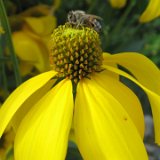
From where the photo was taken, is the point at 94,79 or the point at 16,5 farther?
the point at 16,5

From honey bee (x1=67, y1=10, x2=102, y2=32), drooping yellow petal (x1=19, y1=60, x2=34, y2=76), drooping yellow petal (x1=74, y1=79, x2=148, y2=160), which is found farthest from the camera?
drooping yellow petal (x1=19, y1=60, x2=34, y2=76)

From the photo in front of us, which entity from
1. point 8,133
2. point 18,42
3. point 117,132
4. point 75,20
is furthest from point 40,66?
point 117,132

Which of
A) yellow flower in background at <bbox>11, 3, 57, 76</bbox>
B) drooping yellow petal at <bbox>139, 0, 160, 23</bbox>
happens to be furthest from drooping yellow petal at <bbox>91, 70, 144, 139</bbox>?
yellow flower in background at <bbox>11, 3, 57, 76</bbox>

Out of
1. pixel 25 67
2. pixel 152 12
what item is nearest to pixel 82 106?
pixel 152 12

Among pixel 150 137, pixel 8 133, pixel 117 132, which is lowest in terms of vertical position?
pixel 150 137

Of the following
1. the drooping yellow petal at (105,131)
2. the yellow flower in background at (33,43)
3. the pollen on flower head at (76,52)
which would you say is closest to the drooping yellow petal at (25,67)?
the yellow flower in background at (33,43)

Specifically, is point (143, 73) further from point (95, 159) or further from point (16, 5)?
point (16, 5)

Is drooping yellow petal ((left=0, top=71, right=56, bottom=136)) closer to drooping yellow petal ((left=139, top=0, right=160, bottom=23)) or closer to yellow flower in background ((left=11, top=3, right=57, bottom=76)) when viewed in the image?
drooping yellow petal ((left=139, top=0, right=160, bottom=23))

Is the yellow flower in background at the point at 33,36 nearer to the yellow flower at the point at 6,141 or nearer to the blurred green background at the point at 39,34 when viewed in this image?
the blurred green background at the point at 39,34
